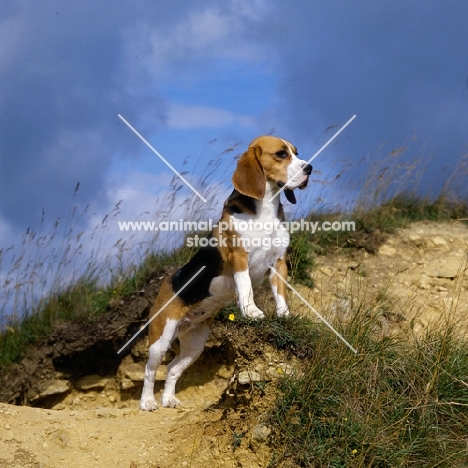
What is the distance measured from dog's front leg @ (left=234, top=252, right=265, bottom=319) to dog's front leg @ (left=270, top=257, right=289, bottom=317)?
0.94ft

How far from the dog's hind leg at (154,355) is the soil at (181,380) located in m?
0.13

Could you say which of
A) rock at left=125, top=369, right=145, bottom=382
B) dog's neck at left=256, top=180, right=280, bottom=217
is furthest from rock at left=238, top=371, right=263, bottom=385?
rock at left=125, top=369, right=145, bottom=382

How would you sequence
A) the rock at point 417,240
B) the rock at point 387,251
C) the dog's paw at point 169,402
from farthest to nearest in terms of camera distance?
the rock at point 417,240 < the rock at point 387,251 < the dog's paw at point 169,402

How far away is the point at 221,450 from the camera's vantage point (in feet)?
19.1

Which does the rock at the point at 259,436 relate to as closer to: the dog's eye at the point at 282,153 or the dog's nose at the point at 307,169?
the dog's nose at the point at 307,169

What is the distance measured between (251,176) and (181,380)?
14.6 ft

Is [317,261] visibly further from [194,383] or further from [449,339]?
[449,339]

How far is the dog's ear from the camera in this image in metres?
6.67

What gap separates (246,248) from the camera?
6586 millimetres

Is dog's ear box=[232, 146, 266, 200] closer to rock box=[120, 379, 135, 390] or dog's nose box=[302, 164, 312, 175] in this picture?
dog's nose box=[302, 164, 312, 175]

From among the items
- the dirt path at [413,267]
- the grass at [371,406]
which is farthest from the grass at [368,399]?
the dirt path at [413,267]

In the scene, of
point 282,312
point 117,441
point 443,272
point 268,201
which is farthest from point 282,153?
point 443,272

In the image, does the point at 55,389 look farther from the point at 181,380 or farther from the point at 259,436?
the point at 259,436

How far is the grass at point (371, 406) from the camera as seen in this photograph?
17.8ft
